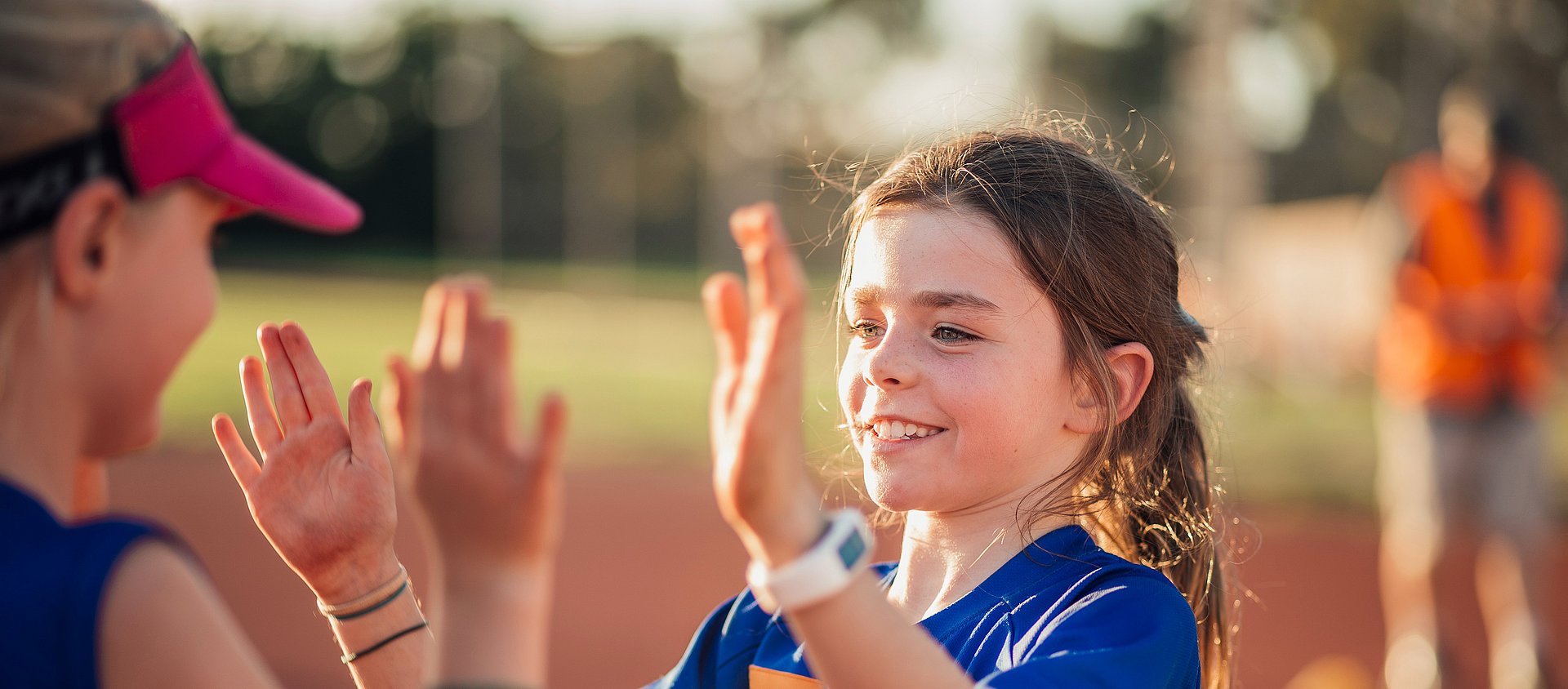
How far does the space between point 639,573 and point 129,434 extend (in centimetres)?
659

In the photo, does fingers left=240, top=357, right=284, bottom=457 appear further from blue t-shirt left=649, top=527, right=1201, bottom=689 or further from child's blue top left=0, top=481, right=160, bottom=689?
blue t-shirt left=649, top=527, right=1201, bottom=689

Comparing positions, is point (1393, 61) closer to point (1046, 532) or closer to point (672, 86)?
point (672, 86)

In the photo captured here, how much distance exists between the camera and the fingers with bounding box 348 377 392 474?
153 centimetres

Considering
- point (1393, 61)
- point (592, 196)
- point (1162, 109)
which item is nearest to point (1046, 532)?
point (1162, 109)

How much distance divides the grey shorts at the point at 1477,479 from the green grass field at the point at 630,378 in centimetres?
77

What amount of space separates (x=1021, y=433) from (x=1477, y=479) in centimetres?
424

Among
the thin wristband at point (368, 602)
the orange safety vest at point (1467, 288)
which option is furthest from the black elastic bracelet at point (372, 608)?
the orange safety vest at point (1467, 288)

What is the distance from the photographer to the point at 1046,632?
4.99ft

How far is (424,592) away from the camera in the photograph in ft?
21.3

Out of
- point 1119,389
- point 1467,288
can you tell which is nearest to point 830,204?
point 1467,288

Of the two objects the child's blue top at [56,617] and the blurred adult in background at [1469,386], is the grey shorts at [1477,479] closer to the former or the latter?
the blurred adult in background at [1469,386]

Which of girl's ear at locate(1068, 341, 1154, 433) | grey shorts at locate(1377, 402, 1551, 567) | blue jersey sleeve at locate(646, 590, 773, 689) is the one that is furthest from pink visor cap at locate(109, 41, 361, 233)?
grey shorts at locate(1377, 402, 1551, 567)

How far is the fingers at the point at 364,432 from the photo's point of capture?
1.53 m

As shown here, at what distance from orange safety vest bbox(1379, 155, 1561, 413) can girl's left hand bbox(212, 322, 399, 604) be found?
15.8ft
